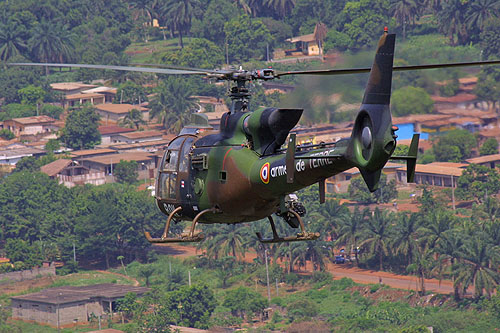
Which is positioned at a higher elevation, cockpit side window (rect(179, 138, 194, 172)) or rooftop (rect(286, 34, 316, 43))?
cockpit side window (rect(179, 138, 194, 172))

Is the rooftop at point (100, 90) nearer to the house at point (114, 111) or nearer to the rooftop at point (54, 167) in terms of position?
the house at point (114, 111)

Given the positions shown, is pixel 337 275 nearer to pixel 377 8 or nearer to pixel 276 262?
pixel 276 262

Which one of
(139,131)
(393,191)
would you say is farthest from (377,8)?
(393,191)

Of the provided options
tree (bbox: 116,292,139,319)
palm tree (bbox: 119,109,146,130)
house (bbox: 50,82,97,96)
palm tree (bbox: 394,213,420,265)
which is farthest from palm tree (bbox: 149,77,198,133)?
tree (bbox: 116,292,139,319)

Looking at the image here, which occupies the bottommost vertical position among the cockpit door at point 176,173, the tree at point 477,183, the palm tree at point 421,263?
the palm tree at point 421,263

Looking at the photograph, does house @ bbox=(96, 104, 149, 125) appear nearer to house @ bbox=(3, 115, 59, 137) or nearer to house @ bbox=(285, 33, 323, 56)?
house @ bbox=(3, 115, 59, 137)

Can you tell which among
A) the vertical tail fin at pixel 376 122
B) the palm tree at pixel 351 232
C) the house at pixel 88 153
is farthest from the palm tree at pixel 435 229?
the vertical tail fin at pixel 376 122
